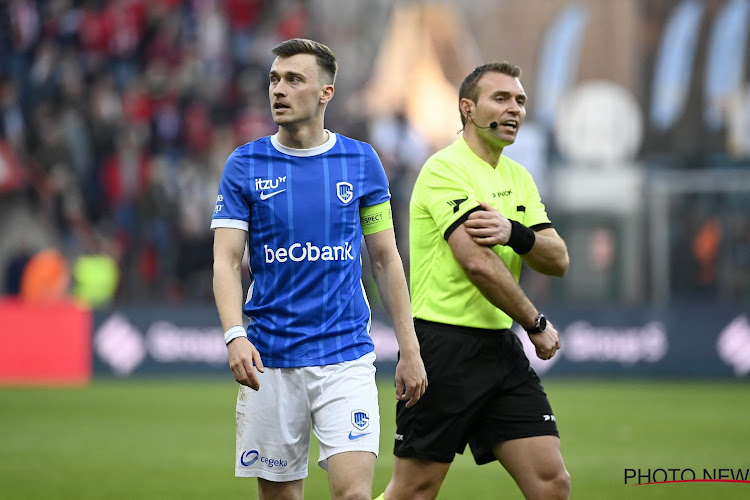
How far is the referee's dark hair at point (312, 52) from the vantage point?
542cm

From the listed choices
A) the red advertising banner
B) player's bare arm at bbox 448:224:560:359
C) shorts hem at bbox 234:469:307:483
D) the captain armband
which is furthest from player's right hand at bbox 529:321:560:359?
the red advertising banner

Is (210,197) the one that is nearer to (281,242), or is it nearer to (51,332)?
(51,332)

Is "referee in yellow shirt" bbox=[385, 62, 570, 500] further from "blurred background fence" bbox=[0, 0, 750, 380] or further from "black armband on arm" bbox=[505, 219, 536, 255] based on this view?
"blurred background fence" bbox=[0, 0, 750, 380]

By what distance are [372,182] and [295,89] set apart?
551 millimetres

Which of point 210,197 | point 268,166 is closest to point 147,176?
point 210,197

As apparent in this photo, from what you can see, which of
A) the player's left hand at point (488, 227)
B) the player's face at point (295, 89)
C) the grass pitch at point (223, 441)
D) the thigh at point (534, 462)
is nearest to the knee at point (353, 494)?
the thigh at point (534, 462)

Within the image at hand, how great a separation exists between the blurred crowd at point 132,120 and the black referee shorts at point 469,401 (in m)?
14.6

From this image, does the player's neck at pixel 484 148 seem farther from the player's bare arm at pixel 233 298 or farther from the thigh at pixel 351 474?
the thigh at pixel 351 474

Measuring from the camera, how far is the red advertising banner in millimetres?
18344

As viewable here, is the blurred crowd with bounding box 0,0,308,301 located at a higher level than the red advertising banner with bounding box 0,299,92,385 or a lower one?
higher

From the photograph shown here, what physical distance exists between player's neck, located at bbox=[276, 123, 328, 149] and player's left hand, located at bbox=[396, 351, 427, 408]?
1011 millimetres

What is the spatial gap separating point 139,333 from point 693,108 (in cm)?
1037

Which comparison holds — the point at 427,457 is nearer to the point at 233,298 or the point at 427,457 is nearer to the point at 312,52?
the point at 233,298

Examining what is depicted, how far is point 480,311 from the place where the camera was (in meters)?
6.01
